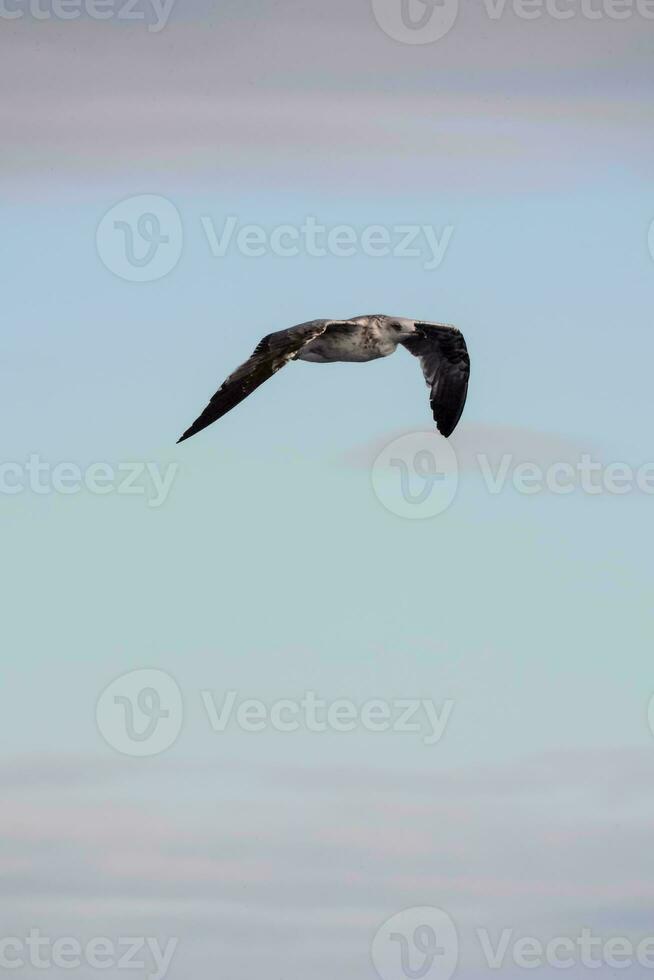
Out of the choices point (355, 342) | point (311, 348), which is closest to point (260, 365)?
point (311, 348)

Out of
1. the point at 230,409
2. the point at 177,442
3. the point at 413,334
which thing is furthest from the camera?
the point at 413,334

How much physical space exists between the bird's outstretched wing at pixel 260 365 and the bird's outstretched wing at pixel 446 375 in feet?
18.8

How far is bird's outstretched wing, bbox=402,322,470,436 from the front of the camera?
42.6 meters

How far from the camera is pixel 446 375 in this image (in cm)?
4272

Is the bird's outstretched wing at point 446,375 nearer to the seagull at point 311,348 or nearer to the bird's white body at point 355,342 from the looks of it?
the seagull at point 311,348

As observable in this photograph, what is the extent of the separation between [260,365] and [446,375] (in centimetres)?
703

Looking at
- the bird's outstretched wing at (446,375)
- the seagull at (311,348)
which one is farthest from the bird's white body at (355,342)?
the bird's outstretched wing at (446,375)

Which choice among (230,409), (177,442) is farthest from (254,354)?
(177,442)

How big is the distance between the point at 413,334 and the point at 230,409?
19.6ft

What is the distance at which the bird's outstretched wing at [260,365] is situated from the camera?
121 ft

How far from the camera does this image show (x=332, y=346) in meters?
37.5

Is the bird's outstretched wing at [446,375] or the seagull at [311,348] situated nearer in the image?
the seagull at [311,348]

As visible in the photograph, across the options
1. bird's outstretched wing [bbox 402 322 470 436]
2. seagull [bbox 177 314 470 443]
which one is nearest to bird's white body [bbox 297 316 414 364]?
seagull [bbox 177 314 470 443]

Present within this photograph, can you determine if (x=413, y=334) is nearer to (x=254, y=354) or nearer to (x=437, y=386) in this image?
(x=437, y=386)
